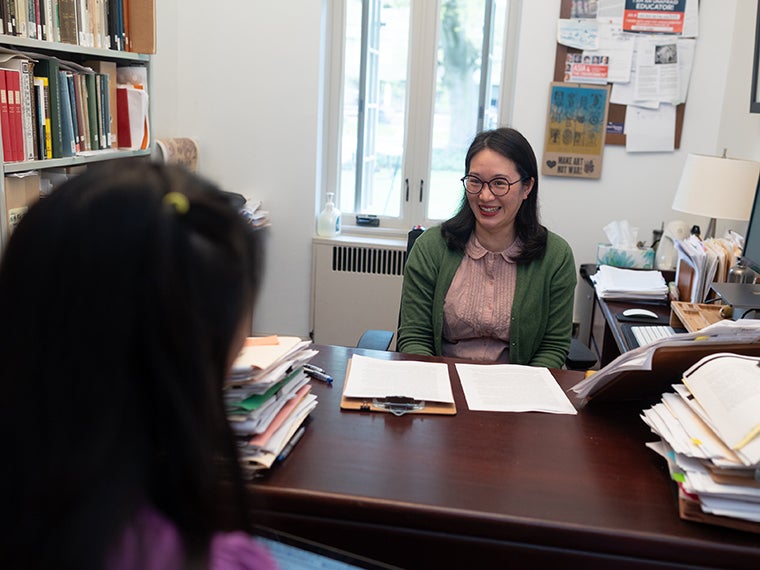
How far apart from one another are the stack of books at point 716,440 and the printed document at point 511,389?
0.23 meters

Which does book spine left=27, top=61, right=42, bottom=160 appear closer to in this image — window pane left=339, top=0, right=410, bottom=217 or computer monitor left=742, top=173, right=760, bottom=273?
window pane left=339, top=0, right=410, bottom=217

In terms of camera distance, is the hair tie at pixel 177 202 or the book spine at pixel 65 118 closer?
the hair tie at pixel 177 202

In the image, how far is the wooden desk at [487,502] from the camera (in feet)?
3.42

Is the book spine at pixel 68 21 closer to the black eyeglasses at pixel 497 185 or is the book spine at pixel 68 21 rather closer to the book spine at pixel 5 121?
the book spine at pixel 5 121

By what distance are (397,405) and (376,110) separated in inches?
105

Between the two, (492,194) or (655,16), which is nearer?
(492,194)

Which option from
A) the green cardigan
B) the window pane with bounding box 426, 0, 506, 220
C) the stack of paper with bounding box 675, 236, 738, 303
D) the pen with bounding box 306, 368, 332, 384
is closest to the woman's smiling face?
the green cardigan

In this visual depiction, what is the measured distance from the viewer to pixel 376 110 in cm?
384

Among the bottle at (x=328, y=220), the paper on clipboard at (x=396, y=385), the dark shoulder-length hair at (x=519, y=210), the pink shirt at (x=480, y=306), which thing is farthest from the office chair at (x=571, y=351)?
the bottle at (x=328, y=220)

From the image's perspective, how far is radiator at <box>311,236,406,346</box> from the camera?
3.74m

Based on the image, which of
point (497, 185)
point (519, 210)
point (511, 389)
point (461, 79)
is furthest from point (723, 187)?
point (461, 79)

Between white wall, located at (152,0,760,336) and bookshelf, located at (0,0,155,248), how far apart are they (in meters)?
0.83

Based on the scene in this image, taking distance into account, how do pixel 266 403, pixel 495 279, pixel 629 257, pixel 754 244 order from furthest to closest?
pixel 629 257, pixel 495 279, pixel 754 244, pixel 266 403

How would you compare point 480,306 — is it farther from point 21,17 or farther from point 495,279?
point 21,17
